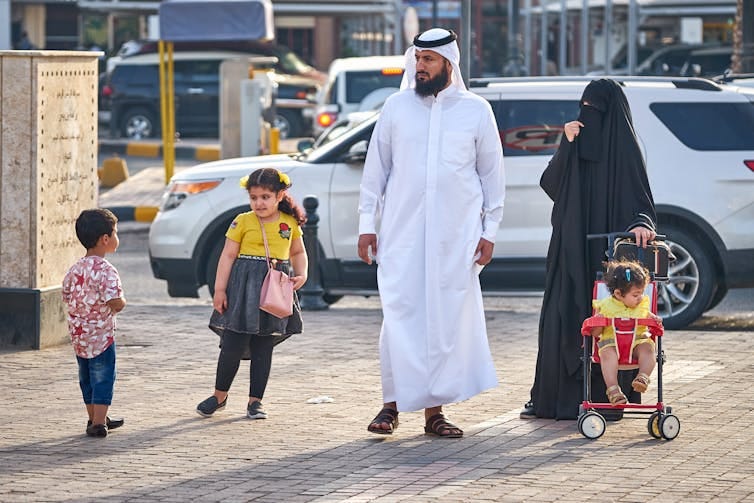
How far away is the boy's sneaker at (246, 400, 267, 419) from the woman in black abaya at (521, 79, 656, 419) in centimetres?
130

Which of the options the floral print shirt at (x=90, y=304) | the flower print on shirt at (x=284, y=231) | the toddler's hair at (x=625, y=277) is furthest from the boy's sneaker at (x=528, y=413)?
the floral print shirt at (x=90, y=304)

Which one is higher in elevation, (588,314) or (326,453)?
(588,314)

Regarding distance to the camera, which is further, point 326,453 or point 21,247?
point 21,247

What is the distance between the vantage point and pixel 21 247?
10.2 m

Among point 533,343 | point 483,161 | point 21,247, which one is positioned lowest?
point 533,343

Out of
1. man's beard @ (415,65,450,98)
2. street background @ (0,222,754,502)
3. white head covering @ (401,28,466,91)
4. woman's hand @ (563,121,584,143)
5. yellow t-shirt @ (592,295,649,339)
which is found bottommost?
street background @ (0,222,754,502)

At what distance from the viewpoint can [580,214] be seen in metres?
8.12

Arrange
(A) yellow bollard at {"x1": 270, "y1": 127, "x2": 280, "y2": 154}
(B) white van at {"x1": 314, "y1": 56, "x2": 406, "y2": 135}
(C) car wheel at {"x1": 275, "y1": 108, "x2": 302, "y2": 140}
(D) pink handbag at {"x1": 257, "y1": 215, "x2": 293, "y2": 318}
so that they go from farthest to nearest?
1. (C) car wheel at {"x1": 275, "y1": 108, "x2": 302, "y2": 140}
2. (B) white van at {"x1": 314, "y1": 56, "x2": 406, "y2": 135}
3. (A) yellow bollard at {"x1": 270, "y1": 127, "x2": 280, "y2": 154}
4. (D) pink handbag at {"x1": 257, "y1": 215, "x2": 293, "y2": 318}

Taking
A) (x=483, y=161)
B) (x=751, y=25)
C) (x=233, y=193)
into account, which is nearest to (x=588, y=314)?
(x=483, y=161)

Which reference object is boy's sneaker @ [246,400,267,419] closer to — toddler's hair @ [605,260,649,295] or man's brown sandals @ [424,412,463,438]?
man's brown sandals @ [424,412,463,438]

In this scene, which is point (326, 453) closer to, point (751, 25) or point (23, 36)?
point (751, 25)

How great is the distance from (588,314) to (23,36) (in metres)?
37.8

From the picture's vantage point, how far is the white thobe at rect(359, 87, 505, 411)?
767cm

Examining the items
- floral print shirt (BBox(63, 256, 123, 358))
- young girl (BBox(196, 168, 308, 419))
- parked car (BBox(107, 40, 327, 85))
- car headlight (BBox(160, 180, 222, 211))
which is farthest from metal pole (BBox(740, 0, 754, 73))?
parked car (BBox(107, 40, 327, 85))
